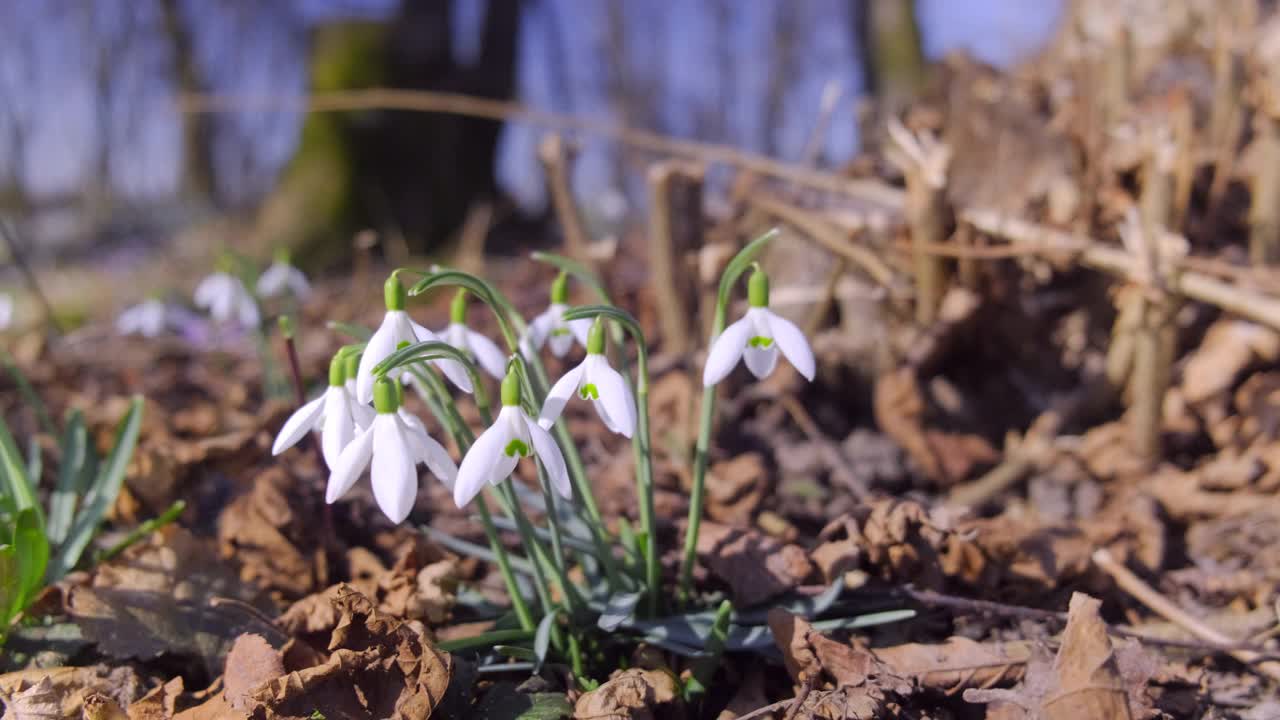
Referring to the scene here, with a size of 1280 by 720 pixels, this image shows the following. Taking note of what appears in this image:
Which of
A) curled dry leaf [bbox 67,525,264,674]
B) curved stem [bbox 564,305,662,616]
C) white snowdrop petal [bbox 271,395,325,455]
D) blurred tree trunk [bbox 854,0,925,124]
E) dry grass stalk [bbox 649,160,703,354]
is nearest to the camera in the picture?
white snowdrop petal [bbox 271,395,325,455]

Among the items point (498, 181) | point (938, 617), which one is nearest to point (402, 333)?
point (938, 617)

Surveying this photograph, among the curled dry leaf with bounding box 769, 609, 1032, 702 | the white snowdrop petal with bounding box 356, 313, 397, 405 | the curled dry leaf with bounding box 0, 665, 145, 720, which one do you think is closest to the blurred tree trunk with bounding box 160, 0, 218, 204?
the curled dry leaf with bounding box 0, 665, 145, 720

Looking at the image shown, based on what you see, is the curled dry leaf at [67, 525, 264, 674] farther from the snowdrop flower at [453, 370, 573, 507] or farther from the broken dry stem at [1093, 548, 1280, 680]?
the broken dry stem at [1093, 548, 1280, 680]

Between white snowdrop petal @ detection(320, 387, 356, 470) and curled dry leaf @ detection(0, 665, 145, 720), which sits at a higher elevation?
white snowdrop petal @ detection(320, 387, 356, 470)

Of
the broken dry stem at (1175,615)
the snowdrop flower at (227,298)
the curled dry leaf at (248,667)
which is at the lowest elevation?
the broken dry stem at (1175,615)

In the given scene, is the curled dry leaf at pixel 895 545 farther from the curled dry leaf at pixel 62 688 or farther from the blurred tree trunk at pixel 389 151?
the blurred tree trunk at pixel 389 151

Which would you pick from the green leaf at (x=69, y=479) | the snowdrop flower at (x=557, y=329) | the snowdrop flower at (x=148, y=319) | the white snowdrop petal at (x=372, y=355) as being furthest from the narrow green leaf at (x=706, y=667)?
the snowdrop flower at (x=148, y=319)
